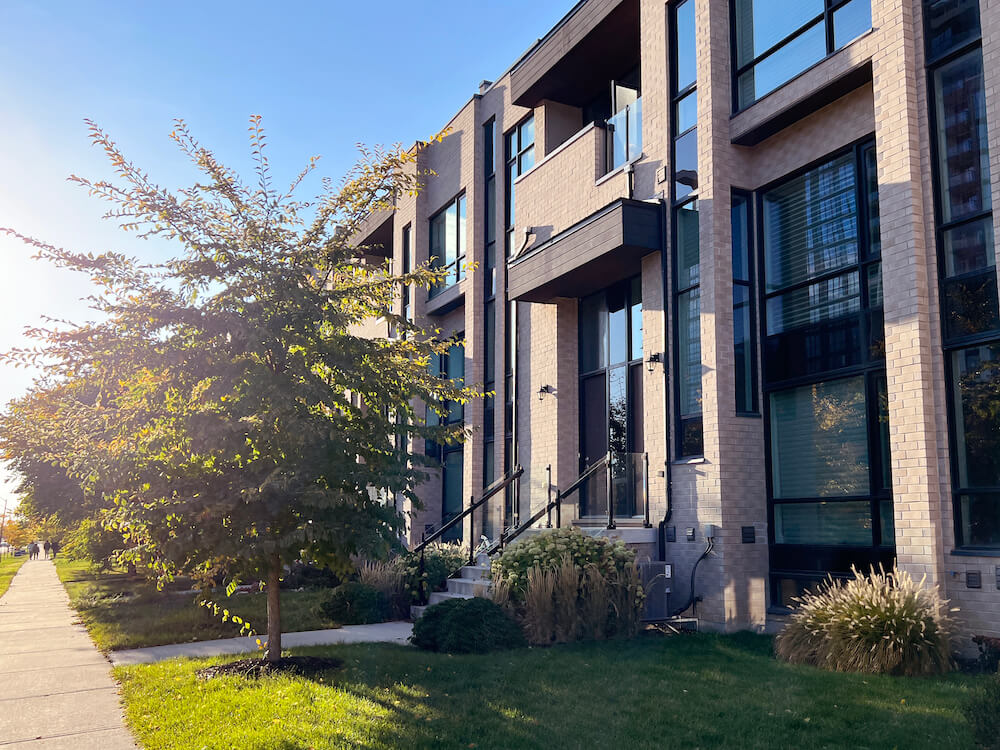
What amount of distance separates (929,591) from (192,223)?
342 inches

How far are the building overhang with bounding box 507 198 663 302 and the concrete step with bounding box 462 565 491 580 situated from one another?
518 centimetres

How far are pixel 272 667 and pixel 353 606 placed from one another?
472cm

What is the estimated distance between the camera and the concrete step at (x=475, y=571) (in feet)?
47.5

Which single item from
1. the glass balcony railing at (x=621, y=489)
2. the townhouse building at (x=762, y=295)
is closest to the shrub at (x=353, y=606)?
the townhouse building at (x=762, y=295)

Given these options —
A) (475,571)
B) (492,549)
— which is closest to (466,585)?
(475,571)

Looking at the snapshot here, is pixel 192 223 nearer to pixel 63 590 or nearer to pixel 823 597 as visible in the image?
pixel 823 597

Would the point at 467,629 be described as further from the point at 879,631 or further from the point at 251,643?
the point at 879,631

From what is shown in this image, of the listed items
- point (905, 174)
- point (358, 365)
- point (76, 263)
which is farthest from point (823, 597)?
point (76, 263)

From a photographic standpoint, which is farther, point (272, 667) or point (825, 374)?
point (825, 374)

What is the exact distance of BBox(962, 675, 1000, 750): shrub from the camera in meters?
5.51

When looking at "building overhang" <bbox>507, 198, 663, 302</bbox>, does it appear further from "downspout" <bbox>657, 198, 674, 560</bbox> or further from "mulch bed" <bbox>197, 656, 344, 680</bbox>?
"mulch bed" <bbox>197, 656, 344, 680</bbox>

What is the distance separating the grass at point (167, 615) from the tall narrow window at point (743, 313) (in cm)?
728

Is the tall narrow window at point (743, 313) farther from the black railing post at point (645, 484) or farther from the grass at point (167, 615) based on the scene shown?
the grass at point (167, 615)

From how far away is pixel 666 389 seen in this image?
1372cm
